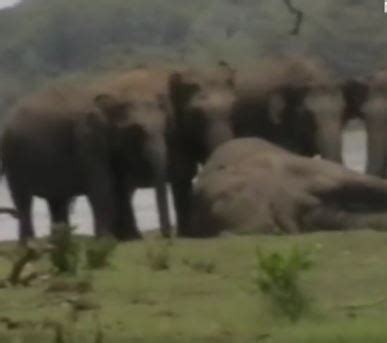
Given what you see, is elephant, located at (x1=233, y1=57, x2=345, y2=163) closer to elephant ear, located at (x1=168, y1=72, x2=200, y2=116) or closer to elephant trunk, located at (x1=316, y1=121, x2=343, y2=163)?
elephant trunk, located at (x1=316, y1=121, x2=343, y2=163)

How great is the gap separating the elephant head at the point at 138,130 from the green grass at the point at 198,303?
417cm

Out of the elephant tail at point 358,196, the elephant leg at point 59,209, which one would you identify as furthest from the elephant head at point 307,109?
the elephant tail at point 358,196

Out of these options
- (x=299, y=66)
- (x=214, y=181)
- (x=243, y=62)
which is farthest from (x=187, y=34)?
(x=214, y=181)

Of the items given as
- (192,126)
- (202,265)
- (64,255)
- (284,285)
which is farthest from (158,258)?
(192,126)

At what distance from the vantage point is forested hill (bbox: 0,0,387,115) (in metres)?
17.9

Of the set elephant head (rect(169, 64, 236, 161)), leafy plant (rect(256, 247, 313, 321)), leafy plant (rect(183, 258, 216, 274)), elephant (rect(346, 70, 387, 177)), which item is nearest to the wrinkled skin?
elephant head (rect(169, 64, 236, 161))

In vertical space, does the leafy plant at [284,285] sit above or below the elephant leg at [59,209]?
above

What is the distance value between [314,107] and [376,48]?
519 cm

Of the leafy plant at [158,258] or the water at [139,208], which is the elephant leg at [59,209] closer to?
the water at [139,208]

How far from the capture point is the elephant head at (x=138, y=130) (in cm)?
1167

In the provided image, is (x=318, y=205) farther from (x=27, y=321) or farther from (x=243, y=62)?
(x=243, y=62)

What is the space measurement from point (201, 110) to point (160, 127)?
0.65 metres

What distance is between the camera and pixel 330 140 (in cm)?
1270

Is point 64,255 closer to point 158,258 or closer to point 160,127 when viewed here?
point 158,258
